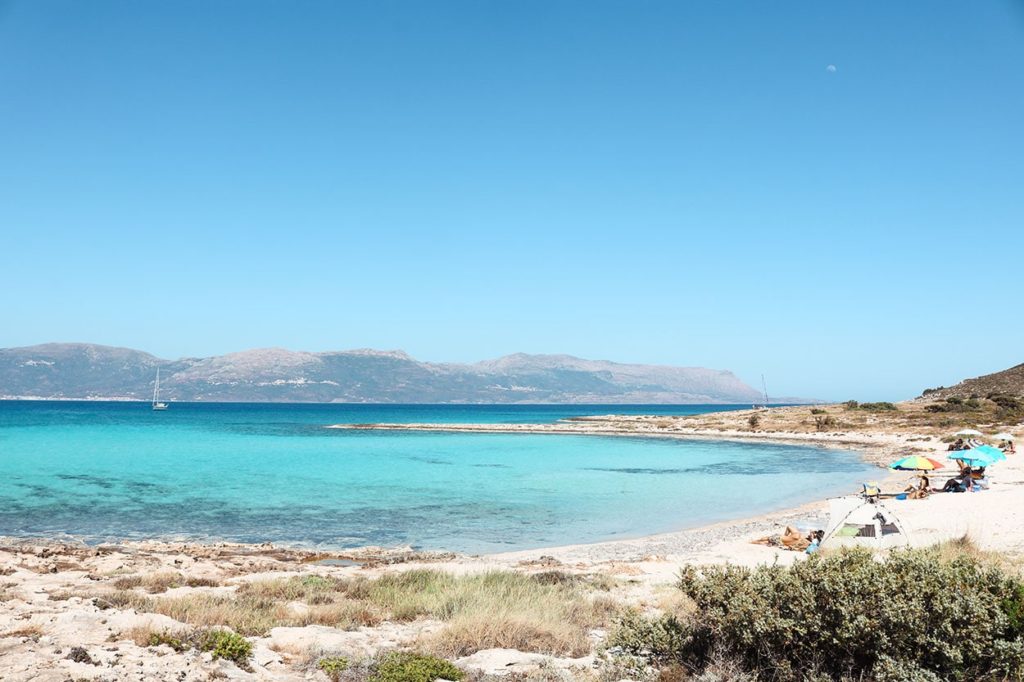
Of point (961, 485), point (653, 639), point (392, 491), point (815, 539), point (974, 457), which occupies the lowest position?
point (392, 491)

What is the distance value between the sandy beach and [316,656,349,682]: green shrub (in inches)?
3.0

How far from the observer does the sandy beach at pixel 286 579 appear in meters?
7.30

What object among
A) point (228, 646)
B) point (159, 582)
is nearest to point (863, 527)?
point (228, 646)

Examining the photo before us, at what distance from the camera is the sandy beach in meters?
7.30

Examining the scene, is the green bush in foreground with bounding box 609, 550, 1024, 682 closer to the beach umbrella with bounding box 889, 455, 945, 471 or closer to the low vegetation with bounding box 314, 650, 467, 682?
the low vegetation with bounding box 314, 650, 467, 682

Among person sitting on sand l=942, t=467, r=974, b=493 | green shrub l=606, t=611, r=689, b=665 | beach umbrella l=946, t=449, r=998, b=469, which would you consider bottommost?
person sitting on sand l=942, t=467, r=974, b=493

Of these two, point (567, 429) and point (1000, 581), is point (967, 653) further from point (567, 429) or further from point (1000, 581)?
point (567, 429)

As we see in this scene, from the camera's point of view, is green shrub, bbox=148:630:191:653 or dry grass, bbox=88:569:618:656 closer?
green shrub, bbox=148:630:191:653

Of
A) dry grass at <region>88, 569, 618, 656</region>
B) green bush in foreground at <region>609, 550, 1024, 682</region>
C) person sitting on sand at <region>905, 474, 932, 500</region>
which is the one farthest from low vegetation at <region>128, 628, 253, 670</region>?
person sitting on sand at <region>905, 474, 932, 500</region>

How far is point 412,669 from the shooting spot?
6.88 m

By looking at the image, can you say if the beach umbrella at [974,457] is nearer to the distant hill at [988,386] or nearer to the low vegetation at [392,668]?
the low vegetation at [392,668]

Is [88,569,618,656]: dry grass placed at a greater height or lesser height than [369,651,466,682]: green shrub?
lesser

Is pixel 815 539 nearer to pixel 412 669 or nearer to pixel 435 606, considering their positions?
pixel 435 606

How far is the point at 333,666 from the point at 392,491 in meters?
23.8
